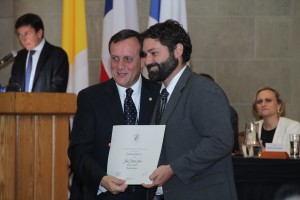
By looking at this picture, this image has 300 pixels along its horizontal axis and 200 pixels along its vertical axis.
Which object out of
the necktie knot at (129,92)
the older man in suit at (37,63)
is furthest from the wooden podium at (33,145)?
A: the older man in suit at (37,63)

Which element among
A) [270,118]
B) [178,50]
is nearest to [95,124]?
[178,50]

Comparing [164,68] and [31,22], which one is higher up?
[31,22]

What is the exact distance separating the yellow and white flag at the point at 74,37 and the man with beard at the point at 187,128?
12.7ft

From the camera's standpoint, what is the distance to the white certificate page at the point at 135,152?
10.5 feet

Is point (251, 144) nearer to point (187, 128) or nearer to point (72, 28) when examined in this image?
point (187, 128)

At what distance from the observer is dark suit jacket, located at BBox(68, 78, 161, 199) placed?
354 centimetres

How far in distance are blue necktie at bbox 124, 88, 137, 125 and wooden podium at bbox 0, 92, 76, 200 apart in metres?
0.33

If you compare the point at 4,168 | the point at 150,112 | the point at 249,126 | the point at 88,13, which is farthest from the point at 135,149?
the point at 88,13

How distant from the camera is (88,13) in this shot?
8430mm

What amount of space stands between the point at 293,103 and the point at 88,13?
292 cm

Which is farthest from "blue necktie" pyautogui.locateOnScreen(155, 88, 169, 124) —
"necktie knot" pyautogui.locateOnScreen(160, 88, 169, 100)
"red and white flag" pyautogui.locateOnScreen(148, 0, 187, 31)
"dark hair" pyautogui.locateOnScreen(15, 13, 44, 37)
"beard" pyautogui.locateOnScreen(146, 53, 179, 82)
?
"dark hair" pyautogui.locateOnScreen(15, 13, 44, 37)

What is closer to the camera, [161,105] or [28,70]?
[161,105]

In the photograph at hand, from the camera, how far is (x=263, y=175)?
15.3ft

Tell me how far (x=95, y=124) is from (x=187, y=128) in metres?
0.68
